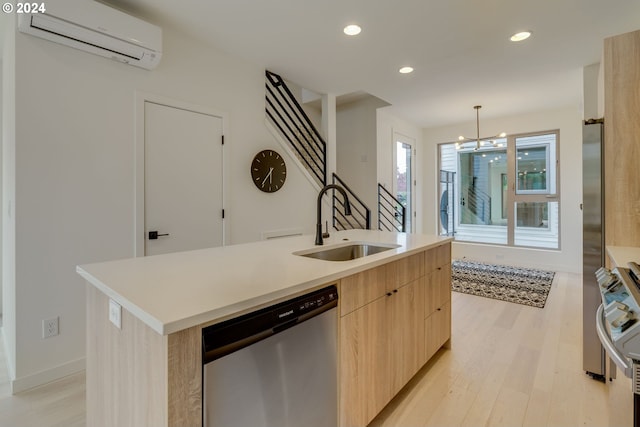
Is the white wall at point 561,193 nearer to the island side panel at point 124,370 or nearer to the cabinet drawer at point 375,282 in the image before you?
the cabinet drawer at point 375,282

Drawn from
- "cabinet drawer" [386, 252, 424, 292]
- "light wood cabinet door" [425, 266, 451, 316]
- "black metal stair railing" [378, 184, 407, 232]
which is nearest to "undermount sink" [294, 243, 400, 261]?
"cabinet drawer" [386, 252, 424, 292]

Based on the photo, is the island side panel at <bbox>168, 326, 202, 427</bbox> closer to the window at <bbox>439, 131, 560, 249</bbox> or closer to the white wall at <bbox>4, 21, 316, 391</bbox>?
the white wall at <bbox>4, 21, 316, 391</bbox>

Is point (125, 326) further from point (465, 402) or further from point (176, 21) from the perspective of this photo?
point (176, 21)

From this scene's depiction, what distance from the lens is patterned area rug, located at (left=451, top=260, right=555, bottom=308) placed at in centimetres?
387

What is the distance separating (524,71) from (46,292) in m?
5.13

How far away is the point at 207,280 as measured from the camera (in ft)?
3.92

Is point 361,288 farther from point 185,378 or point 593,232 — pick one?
point 593,232

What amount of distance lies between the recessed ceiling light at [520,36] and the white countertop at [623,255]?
212cm

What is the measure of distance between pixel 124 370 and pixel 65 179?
1.84m

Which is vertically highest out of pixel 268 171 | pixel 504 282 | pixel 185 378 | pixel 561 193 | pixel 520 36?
pixel 520 36

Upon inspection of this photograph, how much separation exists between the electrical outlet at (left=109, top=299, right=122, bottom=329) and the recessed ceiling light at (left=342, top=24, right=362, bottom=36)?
2743mm

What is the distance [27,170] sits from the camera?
2068 mm

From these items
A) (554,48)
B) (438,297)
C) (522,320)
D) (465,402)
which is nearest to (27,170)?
(438,297)

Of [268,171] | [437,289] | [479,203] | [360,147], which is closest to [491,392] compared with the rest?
[437,289]
